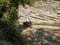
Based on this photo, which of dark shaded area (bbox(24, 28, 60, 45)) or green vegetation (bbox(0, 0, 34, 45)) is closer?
green vegetation (bbox(0, 0, 34, 45))

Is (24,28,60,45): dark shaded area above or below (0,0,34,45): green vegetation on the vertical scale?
below

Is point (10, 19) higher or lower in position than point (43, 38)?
higher

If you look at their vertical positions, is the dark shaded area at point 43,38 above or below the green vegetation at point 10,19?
below

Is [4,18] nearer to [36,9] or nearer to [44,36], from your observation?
[44,36]

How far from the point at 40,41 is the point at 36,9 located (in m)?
3.04

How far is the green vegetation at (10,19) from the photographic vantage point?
761cm

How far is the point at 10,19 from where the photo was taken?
340 inches

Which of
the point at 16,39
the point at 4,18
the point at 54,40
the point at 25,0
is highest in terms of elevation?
the point at 25,0

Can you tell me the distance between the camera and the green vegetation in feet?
25.0

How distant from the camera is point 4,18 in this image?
28.0 feet

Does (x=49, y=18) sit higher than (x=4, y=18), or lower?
lower

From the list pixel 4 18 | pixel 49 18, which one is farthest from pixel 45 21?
pixel 4 18

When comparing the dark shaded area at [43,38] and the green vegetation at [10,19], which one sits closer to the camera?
the green vegetation at [10,19]

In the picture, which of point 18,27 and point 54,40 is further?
point 18,27
